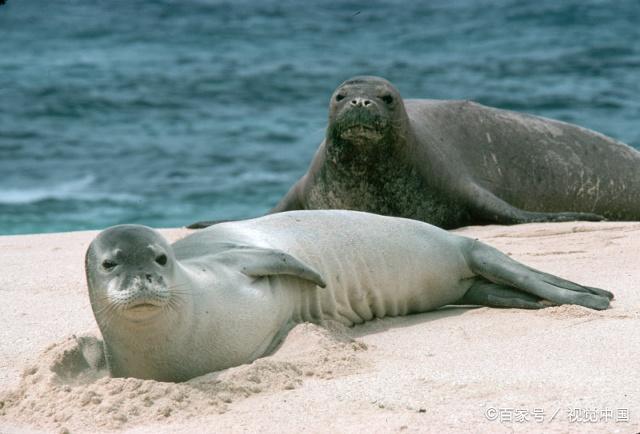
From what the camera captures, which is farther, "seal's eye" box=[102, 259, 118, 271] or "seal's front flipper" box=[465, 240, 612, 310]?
"seal's front flipper" box=[465, 240, 612, 310]

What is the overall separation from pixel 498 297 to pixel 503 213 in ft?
9.25

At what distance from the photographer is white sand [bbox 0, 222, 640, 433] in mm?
3430

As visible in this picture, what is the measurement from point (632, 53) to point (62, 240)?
1574 centimetres

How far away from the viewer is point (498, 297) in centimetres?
499

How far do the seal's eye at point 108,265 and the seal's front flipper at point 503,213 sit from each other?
4303 millimetres

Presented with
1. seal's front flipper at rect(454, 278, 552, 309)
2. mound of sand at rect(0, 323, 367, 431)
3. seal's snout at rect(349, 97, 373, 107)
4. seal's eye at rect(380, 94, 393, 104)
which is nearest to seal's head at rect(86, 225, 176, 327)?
mound of sand at rect(0, 323, 367, 431)

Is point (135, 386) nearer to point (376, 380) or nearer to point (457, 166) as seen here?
point (376, 380)

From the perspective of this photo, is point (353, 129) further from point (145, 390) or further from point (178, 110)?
point (178, 110)

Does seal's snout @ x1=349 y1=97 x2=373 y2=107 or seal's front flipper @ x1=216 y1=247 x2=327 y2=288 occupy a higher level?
seal's snout @ x1=349 y1=97 x2=373 y2=107

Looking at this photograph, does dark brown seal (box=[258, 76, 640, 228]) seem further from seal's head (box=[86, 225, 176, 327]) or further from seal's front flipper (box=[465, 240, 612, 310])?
seal's head (box=[86, 225, 176, 327])

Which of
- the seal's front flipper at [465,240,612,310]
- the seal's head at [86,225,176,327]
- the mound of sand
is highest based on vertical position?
the seal's head at [86,225,176,327]

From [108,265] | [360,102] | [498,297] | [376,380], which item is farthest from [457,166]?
[108,265]

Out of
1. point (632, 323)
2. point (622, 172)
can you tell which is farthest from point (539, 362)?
point (622, 172)

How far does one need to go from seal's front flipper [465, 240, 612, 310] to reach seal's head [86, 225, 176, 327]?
1629 mm
